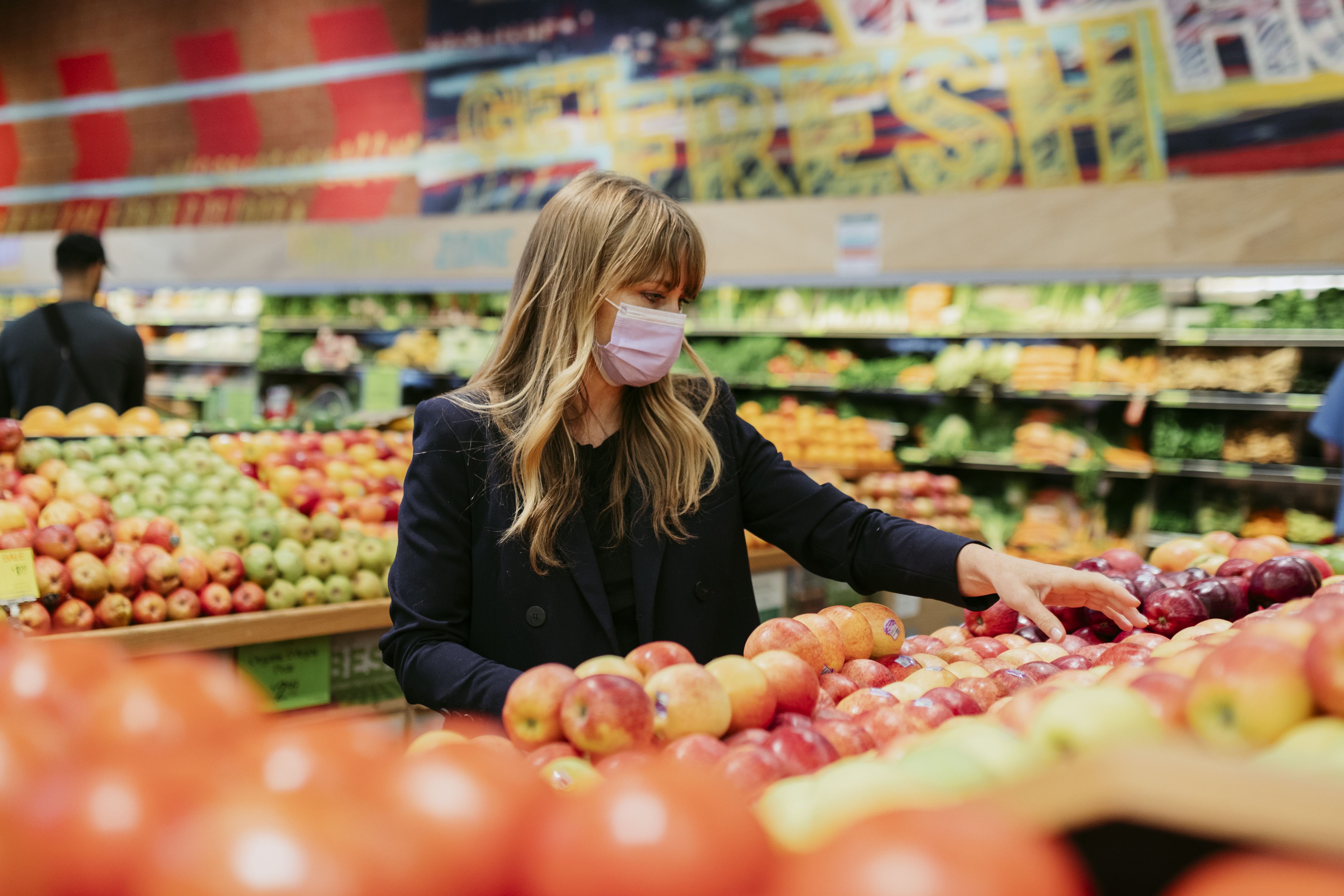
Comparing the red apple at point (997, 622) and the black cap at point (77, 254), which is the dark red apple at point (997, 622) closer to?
the red apple at point (997, 622)

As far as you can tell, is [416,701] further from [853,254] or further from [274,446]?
[853,254]

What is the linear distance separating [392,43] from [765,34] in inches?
150

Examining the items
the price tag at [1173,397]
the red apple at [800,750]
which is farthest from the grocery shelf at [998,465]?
the red apple at [800,750]

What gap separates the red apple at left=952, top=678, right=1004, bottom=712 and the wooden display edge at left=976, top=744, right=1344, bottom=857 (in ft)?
3.23

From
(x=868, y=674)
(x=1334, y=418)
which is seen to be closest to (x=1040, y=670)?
(x=868, y=674)

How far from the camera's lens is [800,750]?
109 cm

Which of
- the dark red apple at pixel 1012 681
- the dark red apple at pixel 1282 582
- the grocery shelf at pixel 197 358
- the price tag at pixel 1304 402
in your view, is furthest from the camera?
the grocery shelf at pixel 197 358

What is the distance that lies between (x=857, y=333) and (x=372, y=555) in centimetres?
421

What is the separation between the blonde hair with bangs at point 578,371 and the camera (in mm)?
1828

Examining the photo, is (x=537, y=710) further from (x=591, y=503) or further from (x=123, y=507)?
(x=123, y=507)

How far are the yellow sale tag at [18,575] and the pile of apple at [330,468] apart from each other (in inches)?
44.3

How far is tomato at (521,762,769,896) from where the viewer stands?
50cm

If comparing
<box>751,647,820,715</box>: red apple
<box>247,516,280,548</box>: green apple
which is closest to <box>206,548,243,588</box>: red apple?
<box>247,516,280,548</box>: green apple

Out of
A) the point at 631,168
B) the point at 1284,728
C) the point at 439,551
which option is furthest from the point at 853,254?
the point at 1284,728
